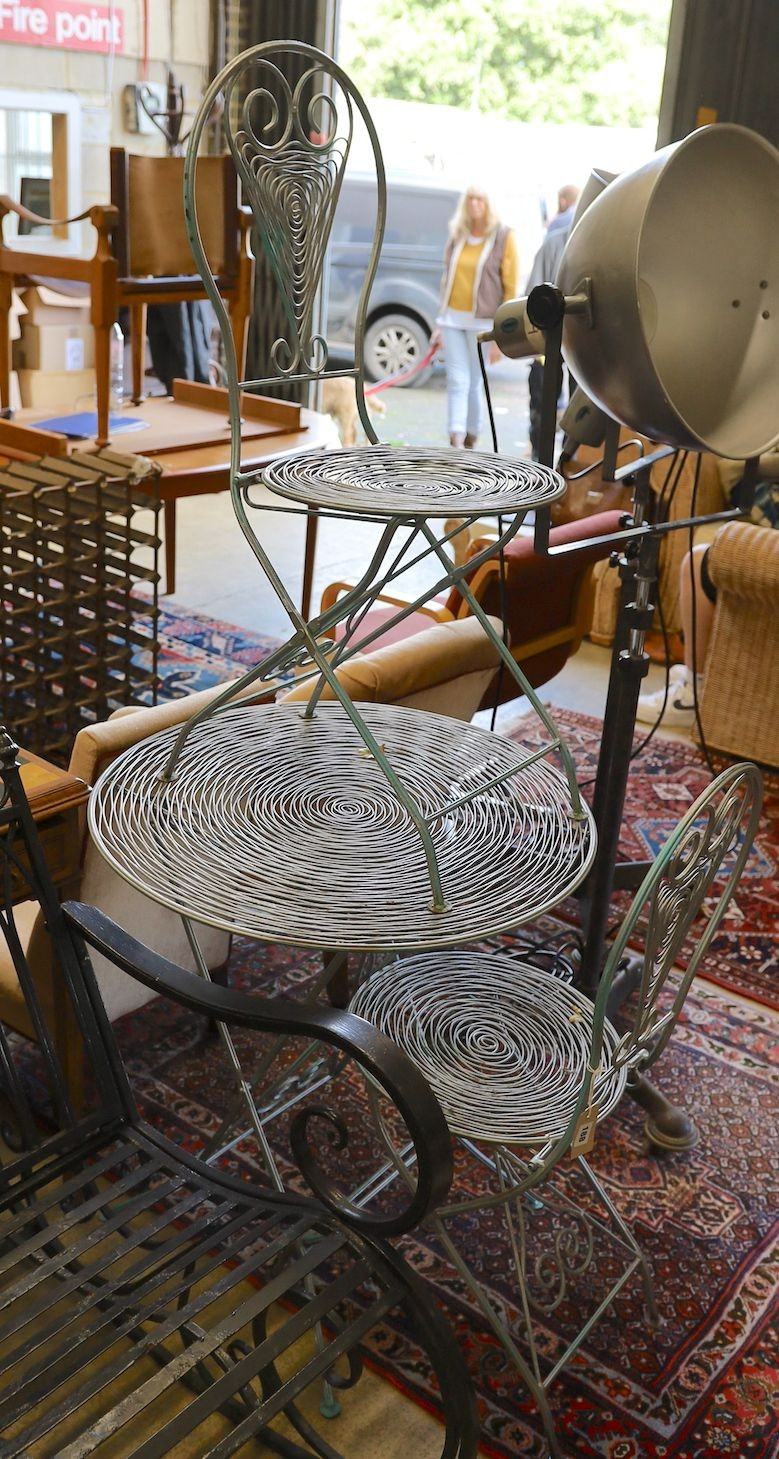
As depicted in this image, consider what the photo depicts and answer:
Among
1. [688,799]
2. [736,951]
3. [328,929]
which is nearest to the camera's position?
[328,929]

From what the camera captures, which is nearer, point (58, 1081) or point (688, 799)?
point (58, 1081)

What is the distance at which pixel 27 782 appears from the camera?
1.96 m

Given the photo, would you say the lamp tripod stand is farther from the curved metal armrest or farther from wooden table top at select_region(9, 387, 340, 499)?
wooden table top at select_region(9, 387, 340, 499)

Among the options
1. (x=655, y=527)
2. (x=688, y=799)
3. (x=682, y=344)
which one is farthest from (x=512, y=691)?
(x=682, y=344)

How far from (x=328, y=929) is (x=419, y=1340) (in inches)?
34.1

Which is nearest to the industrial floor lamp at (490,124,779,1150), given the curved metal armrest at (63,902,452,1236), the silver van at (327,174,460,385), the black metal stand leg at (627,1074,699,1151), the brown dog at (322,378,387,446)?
the curved metal armrest at (63,902,452,1236)

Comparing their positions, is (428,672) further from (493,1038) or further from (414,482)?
(414,482)

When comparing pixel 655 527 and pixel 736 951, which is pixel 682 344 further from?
pixel 736 951

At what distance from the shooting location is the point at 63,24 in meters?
6.70

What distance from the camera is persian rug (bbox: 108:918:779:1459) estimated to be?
6.14ft

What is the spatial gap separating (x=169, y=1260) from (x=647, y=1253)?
924 millimetres

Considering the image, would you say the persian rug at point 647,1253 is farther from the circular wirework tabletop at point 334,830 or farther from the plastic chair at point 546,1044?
the circular wirework tabletop at point 334,830

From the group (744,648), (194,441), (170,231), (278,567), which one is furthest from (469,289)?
(744,648)

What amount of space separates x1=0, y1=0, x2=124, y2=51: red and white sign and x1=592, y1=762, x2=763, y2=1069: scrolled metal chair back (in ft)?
20.9
